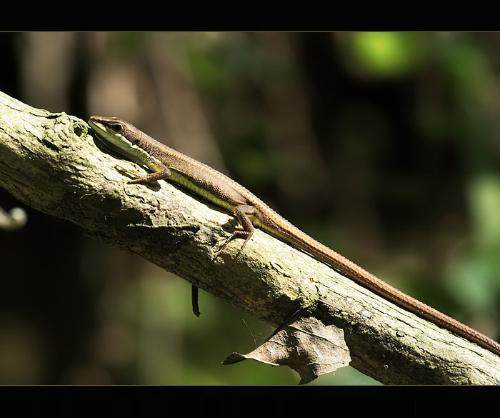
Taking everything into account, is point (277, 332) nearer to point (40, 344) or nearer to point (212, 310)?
point (212, 310)

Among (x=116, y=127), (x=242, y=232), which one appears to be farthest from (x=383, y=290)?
(x=116, y=127)

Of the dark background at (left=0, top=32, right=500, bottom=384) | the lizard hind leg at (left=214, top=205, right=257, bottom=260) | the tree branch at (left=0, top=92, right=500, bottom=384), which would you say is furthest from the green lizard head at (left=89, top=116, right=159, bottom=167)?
the dark background at (left=0, top=32, right=500, bottom=384)

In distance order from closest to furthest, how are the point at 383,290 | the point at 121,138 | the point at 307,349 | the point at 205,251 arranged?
the point at 205,251 → the point at 307,349 → the point at 121,138 → the point at 383,290

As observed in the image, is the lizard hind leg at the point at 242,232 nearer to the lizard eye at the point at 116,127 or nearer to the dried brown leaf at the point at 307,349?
the dried brown leaf at the point at 307,349

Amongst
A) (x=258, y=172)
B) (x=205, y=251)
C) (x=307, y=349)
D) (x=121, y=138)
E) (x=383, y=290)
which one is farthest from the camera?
(x=258, y=172)

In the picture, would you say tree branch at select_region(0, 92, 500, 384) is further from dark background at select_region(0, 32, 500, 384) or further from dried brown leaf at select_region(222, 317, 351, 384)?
dark background at select_region(0, 32, 500, 384)

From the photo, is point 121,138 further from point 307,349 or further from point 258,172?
point 258,172

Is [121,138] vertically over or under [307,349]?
over
